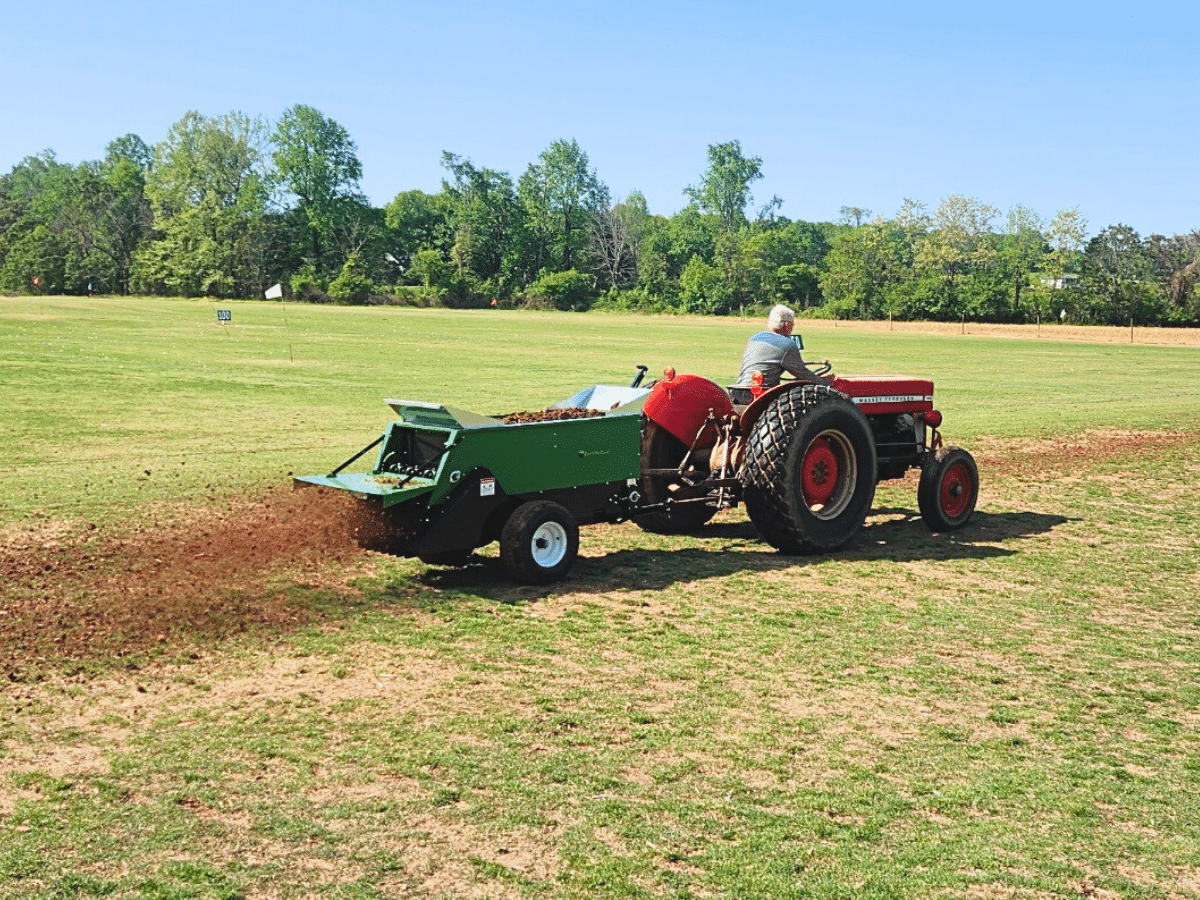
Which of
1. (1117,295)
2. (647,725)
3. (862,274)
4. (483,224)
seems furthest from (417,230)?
(647,725)

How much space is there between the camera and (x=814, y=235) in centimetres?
16475

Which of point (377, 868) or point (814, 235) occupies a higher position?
point (814, 235)

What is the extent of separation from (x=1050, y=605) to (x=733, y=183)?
463 feet

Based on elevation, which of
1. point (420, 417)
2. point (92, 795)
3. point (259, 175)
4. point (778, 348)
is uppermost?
point (259, 175)

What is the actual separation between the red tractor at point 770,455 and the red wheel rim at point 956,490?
1.18 m

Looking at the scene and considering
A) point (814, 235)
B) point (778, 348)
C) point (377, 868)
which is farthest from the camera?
point (814, 235)

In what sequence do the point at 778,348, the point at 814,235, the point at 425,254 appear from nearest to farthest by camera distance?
the point at 778,348
the point at 425,254
the point at 814,235

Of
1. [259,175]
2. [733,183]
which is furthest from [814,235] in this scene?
[259,175]

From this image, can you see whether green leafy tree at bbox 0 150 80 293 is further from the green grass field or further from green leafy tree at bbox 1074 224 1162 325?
the green grass field

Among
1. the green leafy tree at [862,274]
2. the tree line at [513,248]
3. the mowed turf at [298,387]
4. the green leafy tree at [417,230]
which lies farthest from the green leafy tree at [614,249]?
the mowed turf at [298,387]

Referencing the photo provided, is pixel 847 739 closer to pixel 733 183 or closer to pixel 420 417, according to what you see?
pixel 420 417

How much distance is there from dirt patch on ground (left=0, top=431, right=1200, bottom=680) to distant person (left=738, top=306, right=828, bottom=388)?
3.77 m

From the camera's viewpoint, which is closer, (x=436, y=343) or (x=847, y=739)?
(x=847, y=739)

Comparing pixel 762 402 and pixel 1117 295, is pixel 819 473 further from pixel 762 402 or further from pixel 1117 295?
pixel 1117 295
